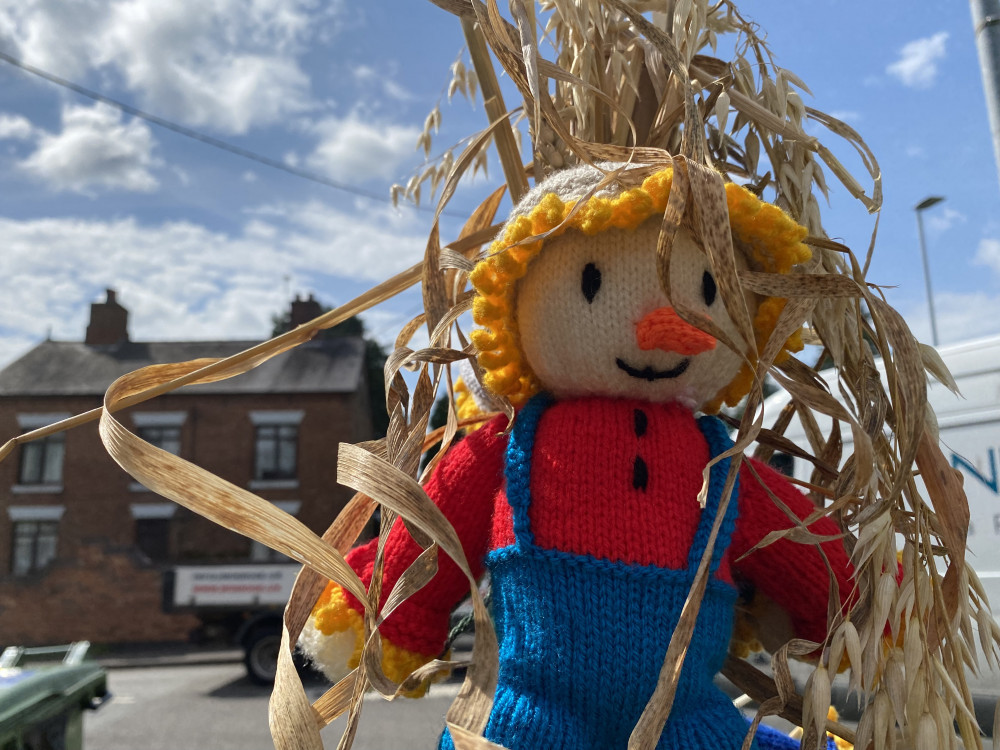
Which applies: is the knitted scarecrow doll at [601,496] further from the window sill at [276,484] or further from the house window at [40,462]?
the house window at [40,462]

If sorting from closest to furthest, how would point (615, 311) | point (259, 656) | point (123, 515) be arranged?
1. point (615, 311)
2. point (259, 656)
3. point (123, 515)

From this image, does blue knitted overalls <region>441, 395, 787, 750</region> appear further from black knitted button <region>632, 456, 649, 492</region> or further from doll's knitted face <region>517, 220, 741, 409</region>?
doll's knitted face <region>517, 220, 741, 409</region>

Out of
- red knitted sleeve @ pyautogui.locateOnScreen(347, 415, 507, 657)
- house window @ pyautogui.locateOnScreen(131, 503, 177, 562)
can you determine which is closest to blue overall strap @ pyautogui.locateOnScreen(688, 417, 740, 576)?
red knitted sleeve @ pyautogui.locateOnScreen(347, 415, 507, 657)

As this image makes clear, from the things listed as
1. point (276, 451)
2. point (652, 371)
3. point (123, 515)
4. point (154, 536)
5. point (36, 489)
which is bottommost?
point (154, 536)

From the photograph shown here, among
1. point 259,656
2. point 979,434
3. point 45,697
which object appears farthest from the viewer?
point 259,656

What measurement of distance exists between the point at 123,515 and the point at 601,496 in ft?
50.2

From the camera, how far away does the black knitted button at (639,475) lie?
124cm

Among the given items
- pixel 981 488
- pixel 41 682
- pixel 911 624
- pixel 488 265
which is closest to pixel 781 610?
pixel 911 624

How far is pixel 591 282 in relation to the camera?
1.27m

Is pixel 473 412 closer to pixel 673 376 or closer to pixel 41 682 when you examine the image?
pixel 673 376

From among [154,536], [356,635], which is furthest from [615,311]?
[154,536]

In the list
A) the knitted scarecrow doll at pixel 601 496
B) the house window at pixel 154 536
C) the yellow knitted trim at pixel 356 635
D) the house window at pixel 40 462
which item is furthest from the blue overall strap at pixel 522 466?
the house window at pixel 40 462

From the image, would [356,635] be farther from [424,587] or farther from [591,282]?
[591,282]

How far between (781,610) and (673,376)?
18.7 inches
